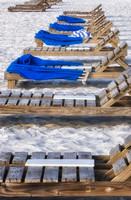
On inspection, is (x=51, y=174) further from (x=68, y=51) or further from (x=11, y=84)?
(x=68, y=51)

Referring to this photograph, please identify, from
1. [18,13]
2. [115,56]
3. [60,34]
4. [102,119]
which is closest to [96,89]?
[115,56]

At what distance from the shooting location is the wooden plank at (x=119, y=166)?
8.93ft

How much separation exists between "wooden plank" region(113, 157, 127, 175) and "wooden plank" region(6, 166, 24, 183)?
732mm

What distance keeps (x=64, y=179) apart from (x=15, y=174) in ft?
1.27

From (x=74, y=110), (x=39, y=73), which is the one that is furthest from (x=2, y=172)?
(x=39, y=73)

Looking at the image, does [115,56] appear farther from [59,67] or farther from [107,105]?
[107,105]

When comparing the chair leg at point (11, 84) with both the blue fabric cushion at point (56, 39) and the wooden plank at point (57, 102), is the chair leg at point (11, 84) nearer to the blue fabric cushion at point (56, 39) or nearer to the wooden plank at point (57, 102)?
the wooden plank at point (57, 102)

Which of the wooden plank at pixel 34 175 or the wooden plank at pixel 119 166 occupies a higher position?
the wooden plank at pixel 119 166

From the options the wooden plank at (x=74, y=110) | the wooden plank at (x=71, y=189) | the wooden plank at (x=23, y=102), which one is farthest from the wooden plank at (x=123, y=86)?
the wooden plank at (x=71, y=189)

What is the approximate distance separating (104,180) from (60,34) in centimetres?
775

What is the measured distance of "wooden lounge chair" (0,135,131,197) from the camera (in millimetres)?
2719

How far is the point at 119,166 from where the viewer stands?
9.07ft

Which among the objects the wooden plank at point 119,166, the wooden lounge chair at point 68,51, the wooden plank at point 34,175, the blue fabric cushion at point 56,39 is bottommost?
the wooden plank at point 34,175

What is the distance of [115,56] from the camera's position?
6305mm
